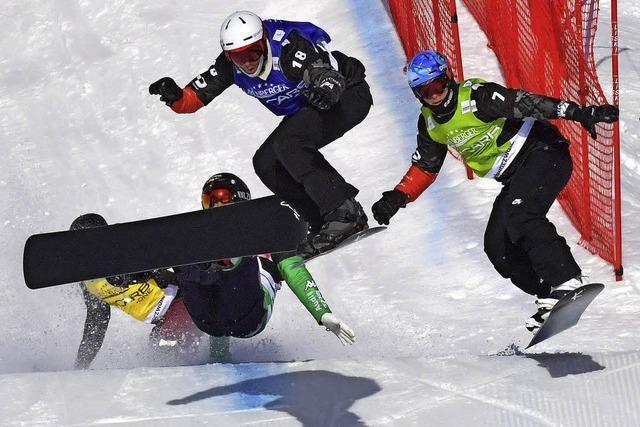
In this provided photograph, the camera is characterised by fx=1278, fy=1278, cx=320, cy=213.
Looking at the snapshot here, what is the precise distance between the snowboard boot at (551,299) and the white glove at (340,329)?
2.82 ft

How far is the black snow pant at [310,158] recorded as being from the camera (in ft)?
19.6

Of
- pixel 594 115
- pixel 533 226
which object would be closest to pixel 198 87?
pixel 533 226

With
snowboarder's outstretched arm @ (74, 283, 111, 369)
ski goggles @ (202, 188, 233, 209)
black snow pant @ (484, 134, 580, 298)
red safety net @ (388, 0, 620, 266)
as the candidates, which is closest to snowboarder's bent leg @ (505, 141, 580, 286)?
black snow pant @ (484, 134, 580, 298)

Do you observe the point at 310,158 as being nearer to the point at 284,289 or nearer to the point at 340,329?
the point at 340,329

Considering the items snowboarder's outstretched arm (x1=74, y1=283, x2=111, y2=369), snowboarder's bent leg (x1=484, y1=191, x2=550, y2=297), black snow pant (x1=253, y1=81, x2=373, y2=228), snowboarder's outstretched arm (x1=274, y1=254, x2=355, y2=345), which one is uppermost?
black snow pant (x1=253, y1=81, x2=373, y2=228)

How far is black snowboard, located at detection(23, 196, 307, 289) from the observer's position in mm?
6605

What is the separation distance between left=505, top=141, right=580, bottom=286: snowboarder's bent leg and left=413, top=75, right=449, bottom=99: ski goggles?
56 cm

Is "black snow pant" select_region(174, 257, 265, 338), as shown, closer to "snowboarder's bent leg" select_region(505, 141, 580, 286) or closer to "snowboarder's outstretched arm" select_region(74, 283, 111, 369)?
"snowboarder's outstretched arm" select_region(74, 283, 111, 369)

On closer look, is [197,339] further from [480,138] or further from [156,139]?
[156,139]

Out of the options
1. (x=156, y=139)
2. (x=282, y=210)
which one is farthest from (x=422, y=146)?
(x=156, y=139)

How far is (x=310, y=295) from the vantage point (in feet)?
21.3

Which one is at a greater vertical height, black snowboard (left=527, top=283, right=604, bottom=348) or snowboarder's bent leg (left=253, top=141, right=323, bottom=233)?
snowboarder's bent leg (left=253, top=141, right=323, bottom=233)

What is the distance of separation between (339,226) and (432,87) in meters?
0.80

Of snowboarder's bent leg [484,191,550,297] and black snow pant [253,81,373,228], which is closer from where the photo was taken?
black snow pant [253,81,373,228]
